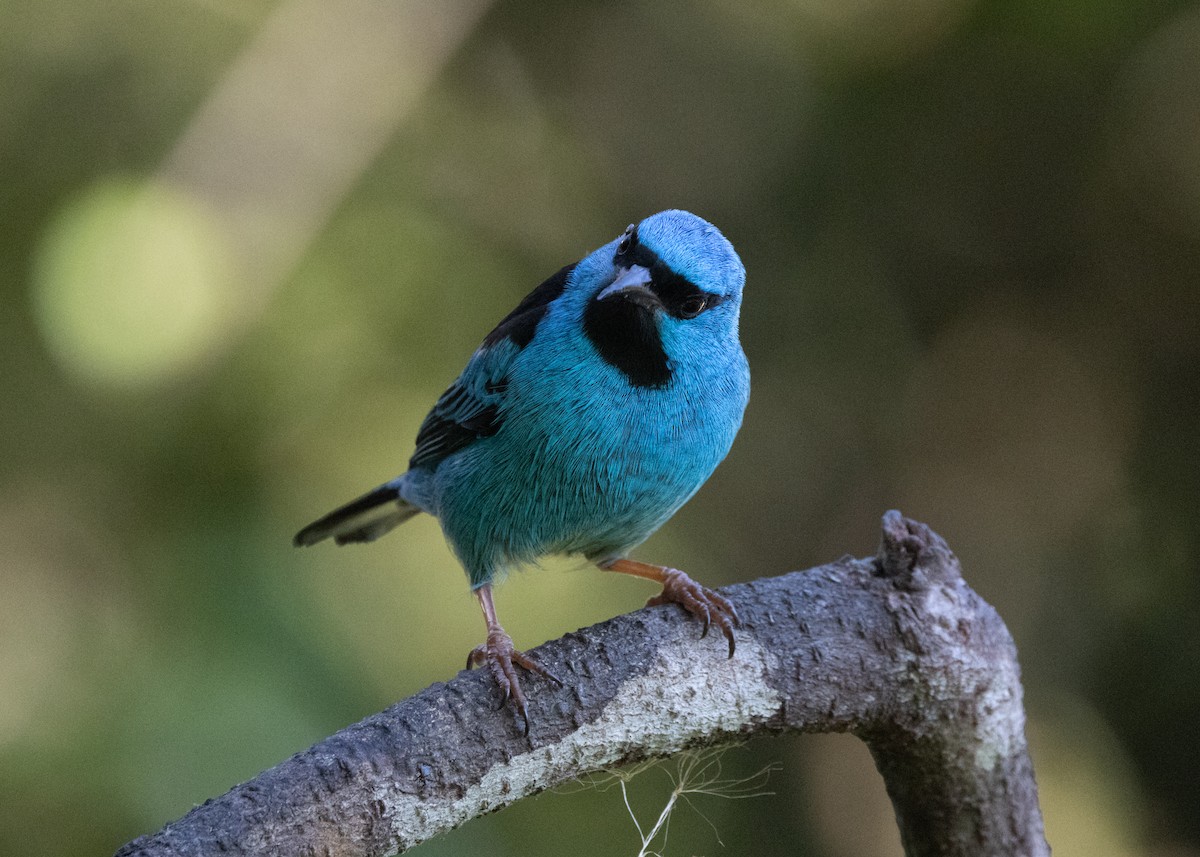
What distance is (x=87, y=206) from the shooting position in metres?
4.65

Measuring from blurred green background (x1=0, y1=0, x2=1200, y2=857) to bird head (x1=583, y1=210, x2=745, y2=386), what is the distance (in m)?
1.66

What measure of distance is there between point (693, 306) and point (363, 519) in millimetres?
1558

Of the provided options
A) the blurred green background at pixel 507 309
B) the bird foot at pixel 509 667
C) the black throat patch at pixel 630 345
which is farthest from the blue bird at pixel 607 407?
the blurred green background at pixel 507 309

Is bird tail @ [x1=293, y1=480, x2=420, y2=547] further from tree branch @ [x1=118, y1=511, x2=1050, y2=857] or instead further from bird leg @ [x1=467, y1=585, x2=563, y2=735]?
tree branch @ [x1=118, y1=511, x2=1050, y2=857]

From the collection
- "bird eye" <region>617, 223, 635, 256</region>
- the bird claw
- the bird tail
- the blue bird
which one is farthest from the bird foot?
the bird tail

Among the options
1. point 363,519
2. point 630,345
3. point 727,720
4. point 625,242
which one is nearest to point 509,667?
point 727,720

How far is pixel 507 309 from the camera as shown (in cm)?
536

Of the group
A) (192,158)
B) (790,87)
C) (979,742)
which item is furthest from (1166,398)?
(192,158)

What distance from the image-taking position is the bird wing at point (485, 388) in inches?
144

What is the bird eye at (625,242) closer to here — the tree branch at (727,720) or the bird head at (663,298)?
the bird head at (663,298)

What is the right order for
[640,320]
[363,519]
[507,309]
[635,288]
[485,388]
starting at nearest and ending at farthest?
[635,288], [640,320], [485,388], [363,519], [507,309]

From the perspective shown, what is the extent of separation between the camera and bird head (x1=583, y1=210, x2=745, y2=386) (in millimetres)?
3312

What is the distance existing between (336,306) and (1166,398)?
10.9 feet

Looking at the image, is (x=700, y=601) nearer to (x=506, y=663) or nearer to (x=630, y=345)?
(x=506, y=663)
